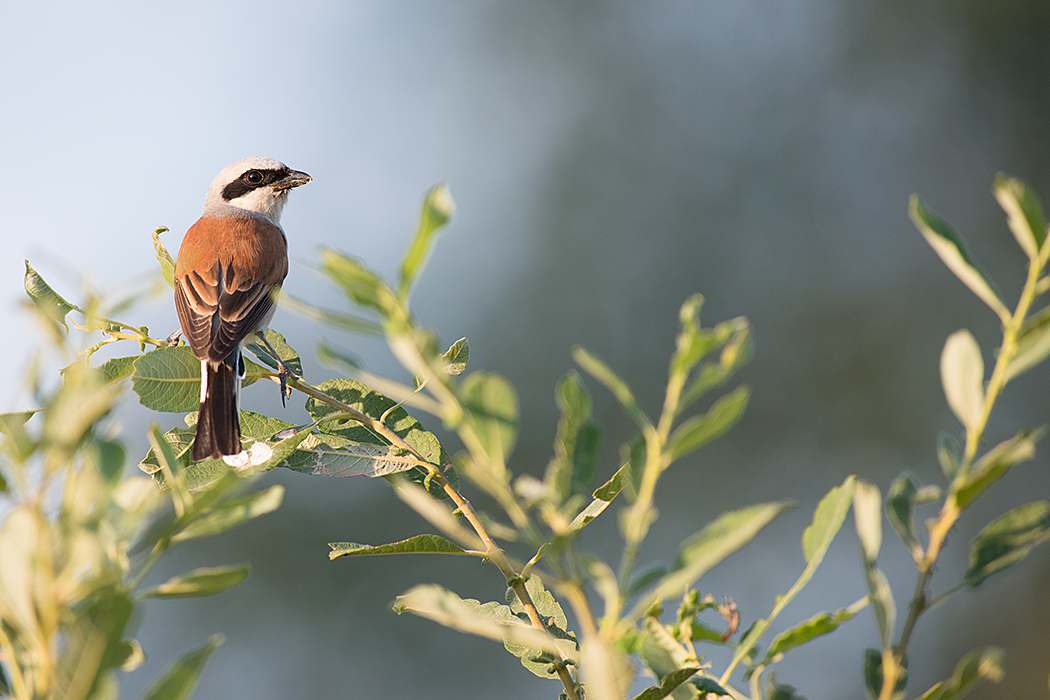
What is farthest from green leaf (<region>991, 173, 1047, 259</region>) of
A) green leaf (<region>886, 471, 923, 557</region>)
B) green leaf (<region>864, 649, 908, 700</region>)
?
green leaf (<region>864, 649, 908, 700</region>)

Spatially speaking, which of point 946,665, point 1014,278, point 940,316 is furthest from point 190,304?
point 1014,278

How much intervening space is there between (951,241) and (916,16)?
44.7 ft

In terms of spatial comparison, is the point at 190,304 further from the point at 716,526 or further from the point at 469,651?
the point at 469,651

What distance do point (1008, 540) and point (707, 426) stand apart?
9.6 inches

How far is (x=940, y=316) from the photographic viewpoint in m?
10.7

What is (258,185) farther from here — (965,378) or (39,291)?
(965,378)

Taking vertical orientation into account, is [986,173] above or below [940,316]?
above

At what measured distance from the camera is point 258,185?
3504 mm

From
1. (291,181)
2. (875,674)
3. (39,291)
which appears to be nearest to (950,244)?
(875,674)

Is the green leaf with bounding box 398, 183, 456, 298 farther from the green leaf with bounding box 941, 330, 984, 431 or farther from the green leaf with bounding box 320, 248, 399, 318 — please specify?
the green leaf with bounding box 941, 330, 984, 431

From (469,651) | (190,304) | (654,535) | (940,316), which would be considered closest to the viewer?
(190,304)

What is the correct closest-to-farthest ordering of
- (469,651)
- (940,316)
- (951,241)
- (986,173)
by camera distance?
(951,241) → (469,651) → (940,316) → (986,173)

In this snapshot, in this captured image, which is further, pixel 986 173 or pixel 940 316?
pixel 986 173

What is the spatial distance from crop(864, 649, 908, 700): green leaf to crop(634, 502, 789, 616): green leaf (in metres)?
0.17
